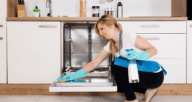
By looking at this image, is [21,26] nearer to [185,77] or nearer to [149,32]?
[149,32]

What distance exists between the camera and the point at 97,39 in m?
1.87

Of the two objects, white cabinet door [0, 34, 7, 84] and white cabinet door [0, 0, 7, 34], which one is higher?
white cabinet door [0, 0, 7, 34]

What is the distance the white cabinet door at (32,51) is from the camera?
164cm

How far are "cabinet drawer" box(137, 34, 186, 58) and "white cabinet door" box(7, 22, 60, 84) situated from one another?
1025 mm

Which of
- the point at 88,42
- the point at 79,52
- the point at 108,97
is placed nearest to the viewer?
the point at 108,97

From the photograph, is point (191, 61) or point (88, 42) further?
A: point (88, 42)

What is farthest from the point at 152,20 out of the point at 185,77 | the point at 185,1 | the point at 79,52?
the point at 79,52

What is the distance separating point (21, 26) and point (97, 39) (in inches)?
32.4

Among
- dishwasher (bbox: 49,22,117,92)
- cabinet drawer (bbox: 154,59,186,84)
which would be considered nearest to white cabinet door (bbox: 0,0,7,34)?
dishwasher (bbox: 49,22,117,92)

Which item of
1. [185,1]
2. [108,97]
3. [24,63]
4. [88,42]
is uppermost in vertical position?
[185,1]

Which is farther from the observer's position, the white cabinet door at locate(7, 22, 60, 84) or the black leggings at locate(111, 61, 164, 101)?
the white cabinet door at locate(7, 22, 60, 84)

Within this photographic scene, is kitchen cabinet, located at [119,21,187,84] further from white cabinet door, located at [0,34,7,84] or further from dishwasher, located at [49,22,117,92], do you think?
white cabinet door, located at [0,34,7,84]

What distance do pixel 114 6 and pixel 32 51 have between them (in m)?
1.21

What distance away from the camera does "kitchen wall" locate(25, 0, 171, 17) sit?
216 cm
